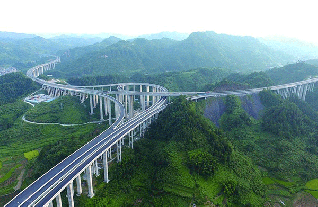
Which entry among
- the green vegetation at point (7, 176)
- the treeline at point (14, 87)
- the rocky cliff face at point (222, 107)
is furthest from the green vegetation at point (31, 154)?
Result: the rocky cliff face at point (222, 107)

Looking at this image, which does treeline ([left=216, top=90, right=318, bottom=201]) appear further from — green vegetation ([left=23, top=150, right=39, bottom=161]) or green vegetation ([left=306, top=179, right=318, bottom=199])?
green vegetation ([left=23, top=150, right=39, bottom=161])

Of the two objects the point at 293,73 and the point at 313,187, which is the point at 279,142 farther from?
the point at 293,73

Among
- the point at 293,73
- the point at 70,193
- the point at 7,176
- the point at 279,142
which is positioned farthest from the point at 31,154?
the point at 293,73

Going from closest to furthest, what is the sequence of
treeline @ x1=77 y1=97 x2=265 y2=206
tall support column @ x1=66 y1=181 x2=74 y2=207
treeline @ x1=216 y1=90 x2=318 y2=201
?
tall support column @ x1=66 y1=181 x2=74 y2=207, treeline @ x1=77 y1=97 x2=265 y2=206, treeline @ x1=216 y1=90 x2=318 y2=201

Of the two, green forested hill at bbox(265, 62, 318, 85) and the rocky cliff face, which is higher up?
green forested hill at bbox(265, 62, 318, 85)

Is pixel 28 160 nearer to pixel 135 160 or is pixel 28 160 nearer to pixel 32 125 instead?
pixel 32 125

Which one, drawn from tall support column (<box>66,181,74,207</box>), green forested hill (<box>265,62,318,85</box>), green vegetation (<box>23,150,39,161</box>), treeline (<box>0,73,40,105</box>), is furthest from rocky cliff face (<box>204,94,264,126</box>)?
treeline (<box>0,73,40,105</box>)

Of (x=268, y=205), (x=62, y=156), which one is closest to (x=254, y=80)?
(x=268, y=205)
